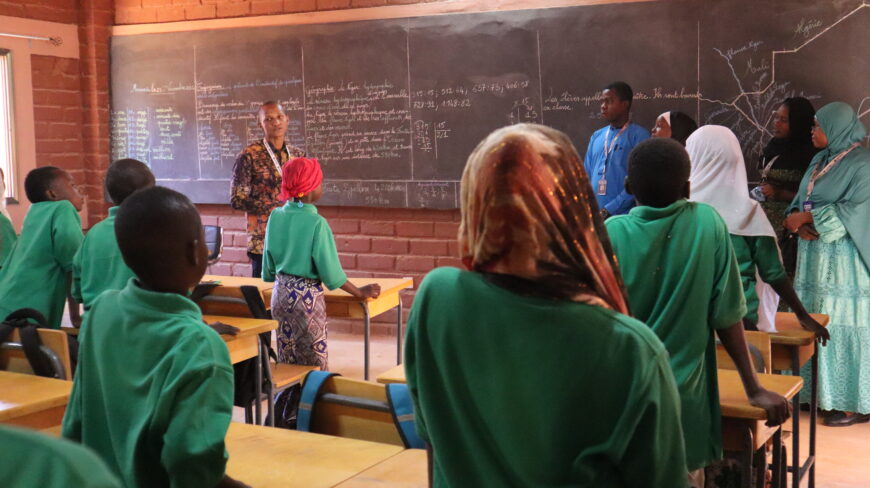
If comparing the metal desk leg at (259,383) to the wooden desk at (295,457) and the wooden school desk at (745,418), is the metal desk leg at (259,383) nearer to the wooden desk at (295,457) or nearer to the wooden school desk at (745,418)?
the wooden desk at (295,457)

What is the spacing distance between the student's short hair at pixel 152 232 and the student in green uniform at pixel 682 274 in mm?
1010

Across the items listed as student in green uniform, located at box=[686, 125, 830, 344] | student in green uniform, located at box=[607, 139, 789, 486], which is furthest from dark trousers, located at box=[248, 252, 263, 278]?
student in green uniform, located at box=[607, 139, 789, 486]

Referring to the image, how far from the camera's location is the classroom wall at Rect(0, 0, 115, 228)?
697 centimetres

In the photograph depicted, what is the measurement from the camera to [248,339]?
3.38 m

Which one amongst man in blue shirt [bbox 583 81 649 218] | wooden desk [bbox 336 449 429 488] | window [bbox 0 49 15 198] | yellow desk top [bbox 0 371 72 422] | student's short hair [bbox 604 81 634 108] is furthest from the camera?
window [bbox 0 49 15 198]

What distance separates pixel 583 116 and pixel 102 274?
11.1 ft

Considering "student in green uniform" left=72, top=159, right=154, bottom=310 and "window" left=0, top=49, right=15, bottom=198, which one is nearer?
"student in green uniform" left=72, top=159, right=154, bottom=310

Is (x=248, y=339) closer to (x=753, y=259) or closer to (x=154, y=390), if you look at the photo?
(x=753, y=259)

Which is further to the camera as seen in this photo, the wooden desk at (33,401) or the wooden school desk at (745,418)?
the wooden school desk at (745,418)

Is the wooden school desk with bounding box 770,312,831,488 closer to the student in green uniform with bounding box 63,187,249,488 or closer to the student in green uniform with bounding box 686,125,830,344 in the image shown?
the student in green uniform with bounding box 686,125,830,344

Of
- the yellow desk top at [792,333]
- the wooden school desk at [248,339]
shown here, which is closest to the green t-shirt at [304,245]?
the wooden school desk at [248,339]

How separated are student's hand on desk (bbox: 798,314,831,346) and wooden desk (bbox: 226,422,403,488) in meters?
1.86

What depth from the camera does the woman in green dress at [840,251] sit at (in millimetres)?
4309

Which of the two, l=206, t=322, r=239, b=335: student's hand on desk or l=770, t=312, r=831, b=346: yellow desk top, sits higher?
l=206, t=322, r=239, b=335: student's hand on desk
